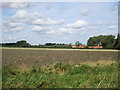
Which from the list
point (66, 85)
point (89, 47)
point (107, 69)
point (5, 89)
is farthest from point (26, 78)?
point (89, 47)

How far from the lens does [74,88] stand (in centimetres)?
653

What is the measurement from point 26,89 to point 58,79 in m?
1.61

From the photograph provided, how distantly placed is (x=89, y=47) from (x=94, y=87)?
41.4m

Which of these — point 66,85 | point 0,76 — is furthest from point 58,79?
point 0,76

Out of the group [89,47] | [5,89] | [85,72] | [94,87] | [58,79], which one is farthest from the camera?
[89,47]

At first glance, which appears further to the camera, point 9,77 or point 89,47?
point 89,47

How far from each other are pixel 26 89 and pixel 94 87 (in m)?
2.72

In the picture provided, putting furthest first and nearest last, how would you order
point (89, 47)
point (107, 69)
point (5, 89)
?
point (89, 47) → point (107, 69) → point (5, 89)

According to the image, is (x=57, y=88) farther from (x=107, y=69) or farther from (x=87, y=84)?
(x=107, y=69)

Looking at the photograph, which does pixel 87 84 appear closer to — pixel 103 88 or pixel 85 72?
pixel 103 88

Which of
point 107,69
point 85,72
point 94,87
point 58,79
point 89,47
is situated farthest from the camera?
point 89,47

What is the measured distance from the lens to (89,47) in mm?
47531

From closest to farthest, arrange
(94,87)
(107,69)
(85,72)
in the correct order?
(94,87)
(85,72)
(107,69)

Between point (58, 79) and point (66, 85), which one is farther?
point (58, 79)
